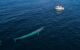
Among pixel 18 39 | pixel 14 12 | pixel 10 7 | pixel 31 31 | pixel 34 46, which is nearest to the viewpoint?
pixel 34 46

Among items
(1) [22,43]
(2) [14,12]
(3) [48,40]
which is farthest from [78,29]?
(2) [14,12]

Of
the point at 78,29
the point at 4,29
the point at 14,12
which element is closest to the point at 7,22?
the point at 4,29

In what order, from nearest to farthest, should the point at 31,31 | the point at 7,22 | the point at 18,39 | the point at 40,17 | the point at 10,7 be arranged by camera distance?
the point at 18,39
the point at 31,31
the point at 7,22
the point at 40,17
the point at 10,7

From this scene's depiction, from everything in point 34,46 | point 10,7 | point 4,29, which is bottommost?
point 34,46

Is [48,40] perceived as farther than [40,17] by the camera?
No

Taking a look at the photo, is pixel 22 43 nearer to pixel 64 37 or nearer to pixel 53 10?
pixel 64 37

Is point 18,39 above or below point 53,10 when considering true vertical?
below
